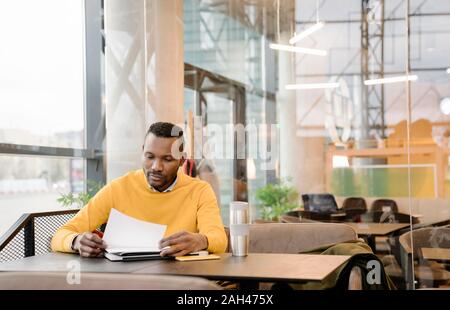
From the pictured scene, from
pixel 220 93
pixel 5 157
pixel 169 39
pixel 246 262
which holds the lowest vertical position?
pixel 246 262

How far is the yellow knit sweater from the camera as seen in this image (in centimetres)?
249

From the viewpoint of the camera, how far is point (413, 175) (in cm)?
419

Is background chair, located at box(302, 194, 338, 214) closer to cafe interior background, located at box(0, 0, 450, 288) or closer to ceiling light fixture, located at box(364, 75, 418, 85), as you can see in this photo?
cafe interior background, located at box(0, 0, 450, 288)

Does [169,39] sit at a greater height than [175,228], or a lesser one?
greater

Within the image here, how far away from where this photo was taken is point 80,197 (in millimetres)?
4055

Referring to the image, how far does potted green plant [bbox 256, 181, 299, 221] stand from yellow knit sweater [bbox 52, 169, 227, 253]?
6.73 feet

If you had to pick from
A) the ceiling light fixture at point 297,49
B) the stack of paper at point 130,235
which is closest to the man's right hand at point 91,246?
the stack of paper at point 130,235

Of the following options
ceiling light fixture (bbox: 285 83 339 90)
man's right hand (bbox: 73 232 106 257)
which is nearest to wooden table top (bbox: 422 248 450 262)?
ceiling light fixture (bbox: 285 83 339 90)

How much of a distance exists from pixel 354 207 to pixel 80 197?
1860 millimetres

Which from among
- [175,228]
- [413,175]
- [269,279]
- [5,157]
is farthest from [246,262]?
[413,175]
